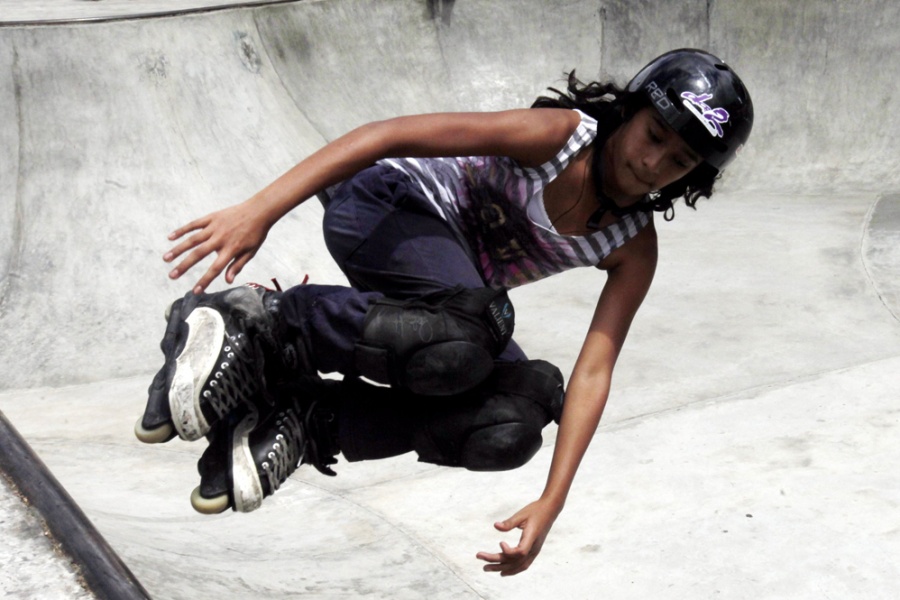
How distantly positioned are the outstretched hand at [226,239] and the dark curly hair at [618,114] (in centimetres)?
113

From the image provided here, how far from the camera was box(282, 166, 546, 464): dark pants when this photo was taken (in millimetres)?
2928

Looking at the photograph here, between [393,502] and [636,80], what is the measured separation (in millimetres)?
2593

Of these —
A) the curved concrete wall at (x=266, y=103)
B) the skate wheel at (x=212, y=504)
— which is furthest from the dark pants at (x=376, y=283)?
the curved concrete wall at (x=266, y=103)

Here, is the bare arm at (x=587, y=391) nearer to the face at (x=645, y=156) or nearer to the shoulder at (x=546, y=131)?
the face at (x=645, y=156)

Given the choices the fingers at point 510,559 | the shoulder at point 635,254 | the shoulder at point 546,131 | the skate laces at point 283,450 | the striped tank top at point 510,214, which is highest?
the shoulder at point 546,131

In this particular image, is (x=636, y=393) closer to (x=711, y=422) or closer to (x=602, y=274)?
(x=711, y=422)

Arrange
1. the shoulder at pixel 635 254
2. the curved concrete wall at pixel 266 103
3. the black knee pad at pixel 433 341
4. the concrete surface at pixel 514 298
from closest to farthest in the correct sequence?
1. the black knee pad at pixel 433 341
2. the shoulder at pixel 635 254
3. the concrete surface at pixel 514 298
4. the curved concrete wall at pixel 266 103

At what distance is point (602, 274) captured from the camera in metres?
8.05

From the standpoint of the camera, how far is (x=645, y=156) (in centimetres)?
295

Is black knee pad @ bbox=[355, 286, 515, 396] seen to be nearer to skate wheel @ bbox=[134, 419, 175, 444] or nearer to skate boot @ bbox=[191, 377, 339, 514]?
skate boot @ bbox=[191, 377, 339, 514]

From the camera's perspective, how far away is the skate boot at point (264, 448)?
9.78ft

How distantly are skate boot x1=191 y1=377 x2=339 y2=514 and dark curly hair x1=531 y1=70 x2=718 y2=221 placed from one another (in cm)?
115

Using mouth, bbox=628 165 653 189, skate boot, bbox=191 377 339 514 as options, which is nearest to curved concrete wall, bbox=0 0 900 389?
skate boot, bbox=191 377 339 514

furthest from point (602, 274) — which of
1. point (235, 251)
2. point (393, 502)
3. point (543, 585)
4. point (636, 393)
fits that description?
point (235, 251)
